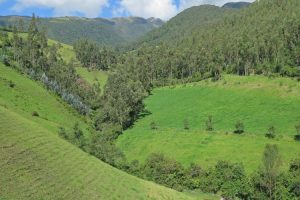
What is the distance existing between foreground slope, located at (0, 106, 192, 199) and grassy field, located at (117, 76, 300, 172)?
50.0m

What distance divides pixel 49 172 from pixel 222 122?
102 meters

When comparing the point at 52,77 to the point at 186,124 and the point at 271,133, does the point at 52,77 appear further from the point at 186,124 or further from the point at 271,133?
the point at 271,133

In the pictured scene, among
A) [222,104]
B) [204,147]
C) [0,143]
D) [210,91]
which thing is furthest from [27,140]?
[210,91]

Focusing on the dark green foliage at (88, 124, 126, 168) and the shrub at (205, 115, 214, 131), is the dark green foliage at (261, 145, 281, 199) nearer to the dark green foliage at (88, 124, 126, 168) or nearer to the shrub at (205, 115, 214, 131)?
the dark green foliage at (88, 124, 126, 168)

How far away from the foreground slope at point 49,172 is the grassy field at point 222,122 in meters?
50.0

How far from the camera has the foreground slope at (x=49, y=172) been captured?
44.2 m

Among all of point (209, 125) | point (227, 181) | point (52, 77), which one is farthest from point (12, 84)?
point (227, 181)

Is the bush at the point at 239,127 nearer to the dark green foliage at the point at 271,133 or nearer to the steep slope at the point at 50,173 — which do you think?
the dark green foliage at the point at 271,133

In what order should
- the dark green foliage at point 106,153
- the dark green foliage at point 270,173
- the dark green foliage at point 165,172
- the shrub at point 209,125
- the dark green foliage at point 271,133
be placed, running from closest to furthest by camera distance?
the dark green foliage at point 106,153, the dark green foliage at point 270,173, the dark green foliage at point 165,172, the dark green foliage at point 271,133, the shrub at point 209,125

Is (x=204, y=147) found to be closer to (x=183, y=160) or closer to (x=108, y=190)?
(x=183, y=160)

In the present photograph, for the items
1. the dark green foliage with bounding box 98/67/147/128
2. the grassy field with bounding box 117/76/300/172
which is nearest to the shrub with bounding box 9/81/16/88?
the dark green foliage with bounding box 98/67/147/128

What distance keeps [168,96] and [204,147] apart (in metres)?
81.0

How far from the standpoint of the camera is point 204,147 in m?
118

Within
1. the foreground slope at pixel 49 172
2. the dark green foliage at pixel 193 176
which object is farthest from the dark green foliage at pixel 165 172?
the foreground slope at pixel 49 172
